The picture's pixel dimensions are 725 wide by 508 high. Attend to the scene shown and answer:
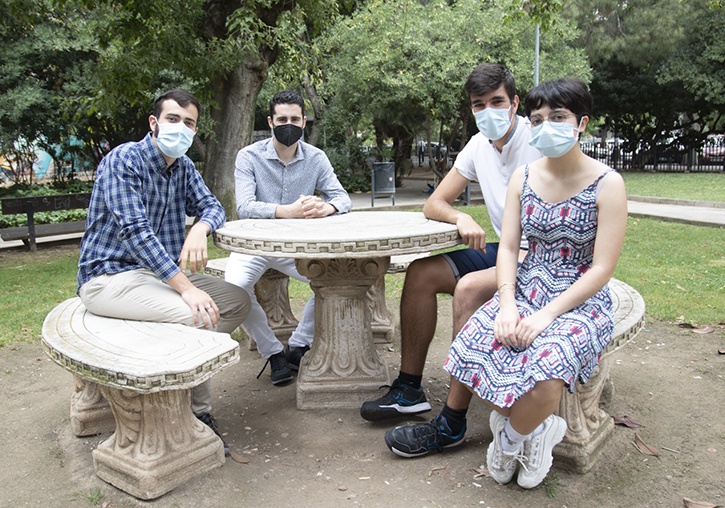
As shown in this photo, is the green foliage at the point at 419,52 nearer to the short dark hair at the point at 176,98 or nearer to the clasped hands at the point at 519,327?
the short dark hair at the point at 176,98

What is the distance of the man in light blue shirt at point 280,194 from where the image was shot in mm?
3818

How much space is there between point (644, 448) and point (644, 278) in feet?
12.2

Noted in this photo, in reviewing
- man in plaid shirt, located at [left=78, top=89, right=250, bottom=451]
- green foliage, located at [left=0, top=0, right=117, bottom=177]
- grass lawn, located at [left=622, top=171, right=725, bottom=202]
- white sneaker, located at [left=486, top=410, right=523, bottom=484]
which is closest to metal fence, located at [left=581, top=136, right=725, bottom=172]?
grass lawn, located at [left=622, top=171, right=725, bottom=202]

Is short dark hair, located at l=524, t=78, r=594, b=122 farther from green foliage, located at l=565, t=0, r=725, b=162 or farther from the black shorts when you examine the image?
green foliage, located at l=565, t=0, r=725, b=162

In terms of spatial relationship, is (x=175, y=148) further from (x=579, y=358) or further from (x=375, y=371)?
(x=579, y=358)

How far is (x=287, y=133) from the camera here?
3.83 m

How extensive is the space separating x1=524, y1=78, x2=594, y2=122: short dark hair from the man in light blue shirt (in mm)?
1605

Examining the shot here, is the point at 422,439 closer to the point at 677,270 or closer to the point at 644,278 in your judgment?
the point at 644,278

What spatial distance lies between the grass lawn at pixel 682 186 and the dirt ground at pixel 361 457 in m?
11.7

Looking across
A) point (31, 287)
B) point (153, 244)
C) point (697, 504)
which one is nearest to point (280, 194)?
point (153, 244)

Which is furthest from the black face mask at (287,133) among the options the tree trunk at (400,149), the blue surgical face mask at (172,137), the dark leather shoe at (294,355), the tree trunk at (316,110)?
the tree trunk at (400,149)

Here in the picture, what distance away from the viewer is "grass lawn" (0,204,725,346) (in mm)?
5188

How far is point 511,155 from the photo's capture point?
3320mm

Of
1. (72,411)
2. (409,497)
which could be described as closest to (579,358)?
(409,497)
